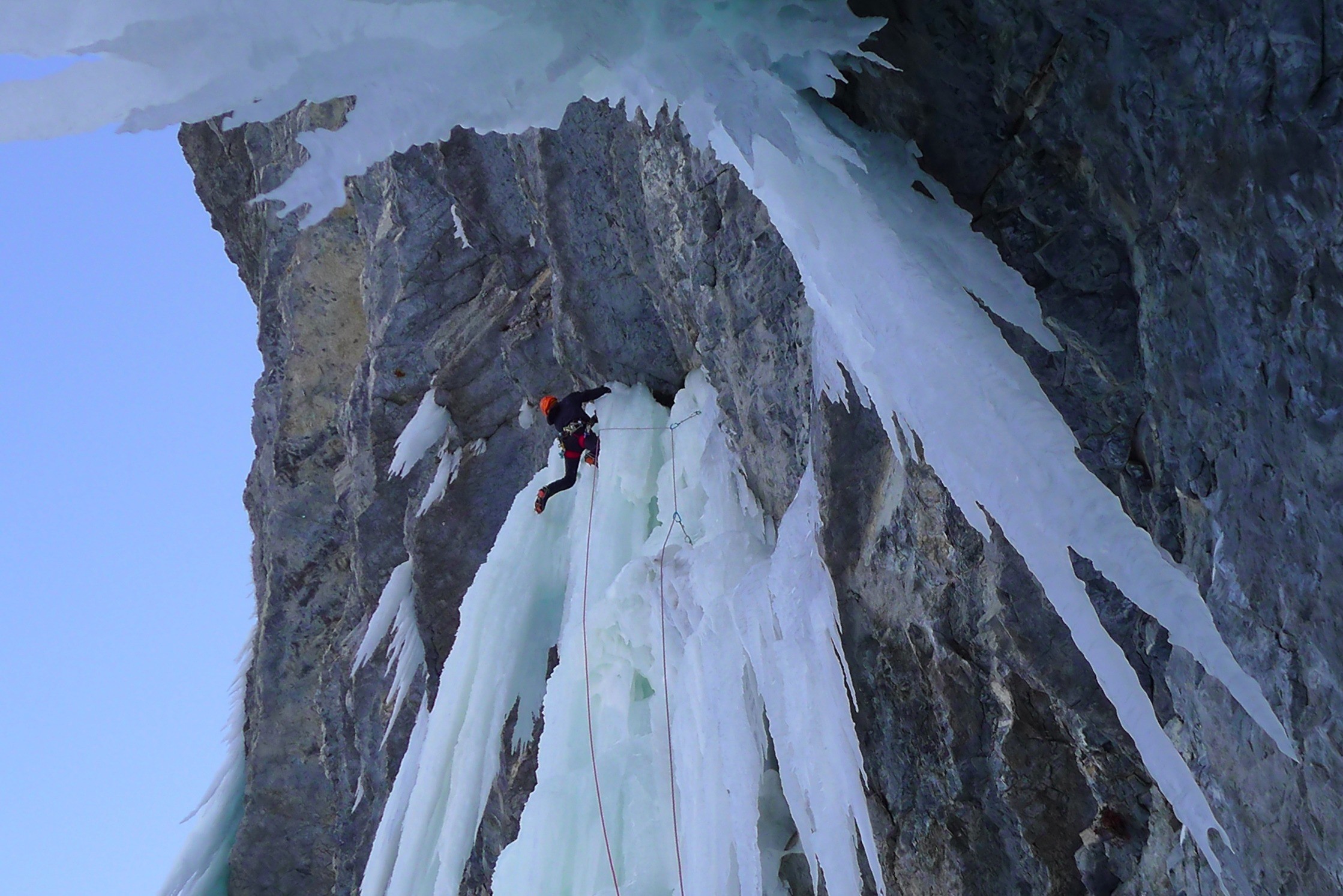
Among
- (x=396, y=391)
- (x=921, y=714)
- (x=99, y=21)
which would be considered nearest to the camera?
(x=99, y=21)

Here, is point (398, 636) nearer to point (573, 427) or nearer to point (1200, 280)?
point (573, 427)

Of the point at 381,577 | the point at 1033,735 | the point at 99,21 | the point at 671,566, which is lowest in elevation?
the point at 381,577

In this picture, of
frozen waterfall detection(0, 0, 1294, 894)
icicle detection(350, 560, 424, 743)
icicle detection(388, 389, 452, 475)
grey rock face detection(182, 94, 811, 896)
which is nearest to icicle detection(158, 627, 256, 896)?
grey rock face detection(182, 94, 811, 896)

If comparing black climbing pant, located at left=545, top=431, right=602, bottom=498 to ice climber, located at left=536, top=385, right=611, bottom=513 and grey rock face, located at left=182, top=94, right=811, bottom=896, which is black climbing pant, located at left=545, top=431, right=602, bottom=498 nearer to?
ice climber, located at left=536, top=385, right=611, bottom=513

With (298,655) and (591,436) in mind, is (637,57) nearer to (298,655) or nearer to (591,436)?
(591,436)

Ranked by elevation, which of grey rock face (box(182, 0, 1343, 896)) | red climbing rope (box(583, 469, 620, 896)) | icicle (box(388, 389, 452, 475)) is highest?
grey rock face (box(182, 0, 1343, 896))

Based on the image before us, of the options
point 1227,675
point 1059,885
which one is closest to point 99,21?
point 1227,675

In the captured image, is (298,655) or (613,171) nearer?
(613,171)

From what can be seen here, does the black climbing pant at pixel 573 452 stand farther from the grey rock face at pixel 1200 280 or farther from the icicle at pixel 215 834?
the icicle at pixel 215 834
